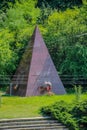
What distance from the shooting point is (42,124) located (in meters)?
23.5

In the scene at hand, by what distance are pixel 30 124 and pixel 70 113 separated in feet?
6.77

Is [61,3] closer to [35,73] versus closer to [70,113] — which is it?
[35,73]

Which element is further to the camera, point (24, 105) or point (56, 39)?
point (56, 39)

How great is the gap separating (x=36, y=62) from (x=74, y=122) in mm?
8852

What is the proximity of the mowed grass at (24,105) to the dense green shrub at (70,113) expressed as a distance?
656 mm

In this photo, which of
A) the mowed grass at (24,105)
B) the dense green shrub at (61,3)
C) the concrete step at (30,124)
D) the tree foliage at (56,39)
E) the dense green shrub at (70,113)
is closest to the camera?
the concrete step at (30,124)

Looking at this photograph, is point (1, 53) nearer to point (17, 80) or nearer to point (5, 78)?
point (5, 78)

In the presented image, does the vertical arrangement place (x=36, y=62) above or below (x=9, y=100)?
above

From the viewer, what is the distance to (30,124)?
23.4 metres

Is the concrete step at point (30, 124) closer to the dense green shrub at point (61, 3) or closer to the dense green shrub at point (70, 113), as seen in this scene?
the dense green shrub at point (70, 113)

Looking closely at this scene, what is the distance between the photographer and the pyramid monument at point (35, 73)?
104 feet

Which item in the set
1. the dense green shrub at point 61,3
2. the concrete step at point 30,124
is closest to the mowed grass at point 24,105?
the concrete step at point 30,124

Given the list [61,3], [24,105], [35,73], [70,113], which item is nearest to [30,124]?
[70,113]

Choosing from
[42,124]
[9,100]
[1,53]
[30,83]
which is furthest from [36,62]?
[42,124]
